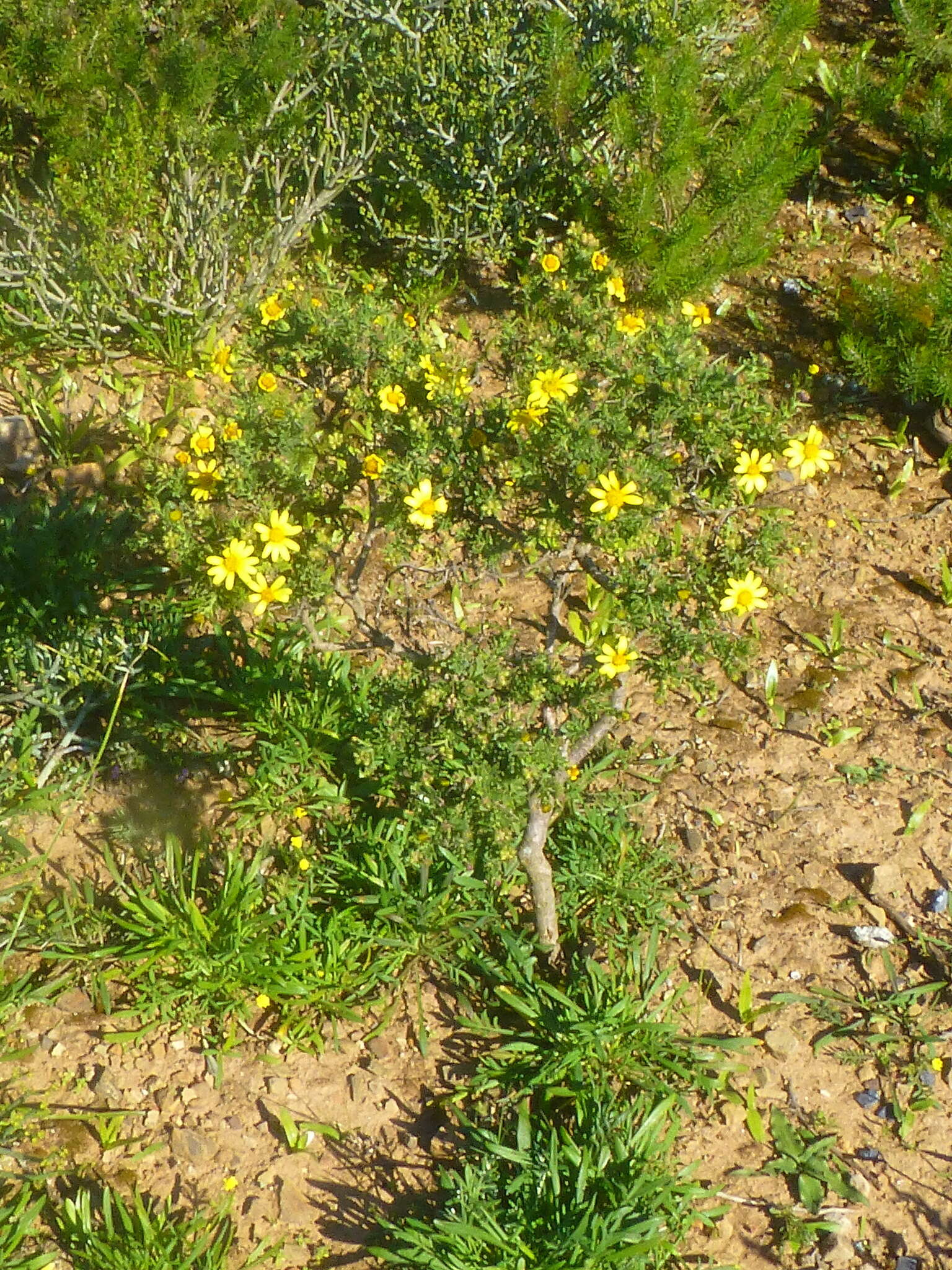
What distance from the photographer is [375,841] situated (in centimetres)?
304

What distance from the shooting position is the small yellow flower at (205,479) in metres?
2.46

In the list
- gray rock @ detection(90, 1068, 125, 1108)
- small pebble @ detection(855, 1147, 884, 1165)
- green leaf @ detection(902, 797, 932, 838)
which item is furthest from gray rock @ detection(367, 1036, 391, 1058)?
green leaf @ detection(902, 797, 932, 838)

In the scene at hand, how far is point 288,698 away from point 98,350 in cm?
177

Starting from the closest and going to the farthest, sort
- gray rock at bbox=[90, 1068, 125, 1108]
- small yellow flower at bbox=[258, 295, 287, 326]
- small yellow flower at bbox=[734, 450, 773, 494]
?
1. small yellow flower at bbox=[734, 450, 773, 494]
2. small yellow flower at bbox=[258, 295, 287, 326]
3. gray rock at bbox=[90, 1068, 125, 1108]

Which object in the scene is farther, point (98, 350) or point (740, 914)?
point (98, 350)

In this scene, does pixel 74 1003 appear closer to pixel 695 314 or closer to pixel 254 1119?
pixel 254 1119

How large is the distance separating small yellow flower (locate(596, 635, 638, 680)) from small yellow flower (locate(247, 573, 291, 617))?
0.65 meters

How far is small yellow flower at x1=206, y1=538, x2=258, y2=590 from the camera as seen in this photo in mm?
2312

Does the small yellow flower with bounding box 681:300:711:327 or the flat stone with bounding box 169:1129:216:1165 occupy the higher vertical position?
the small yellow flower with bounding box 681:300:711:327

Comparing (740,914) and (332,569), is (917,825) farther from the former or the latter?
(332,569)

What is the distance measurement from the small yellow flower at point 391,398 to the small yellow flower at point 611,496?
0.46 metres

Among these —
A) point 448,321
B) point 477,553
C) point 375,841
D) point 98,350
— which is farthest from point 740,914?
point 98,350

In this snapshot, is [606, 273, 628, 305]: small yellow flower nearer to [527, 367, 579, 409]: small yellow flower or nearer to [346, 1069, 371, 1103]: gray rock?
[527, 367, 579, 409]: small yellow flower

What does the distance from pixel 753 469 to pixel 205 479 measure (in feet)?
3.81
